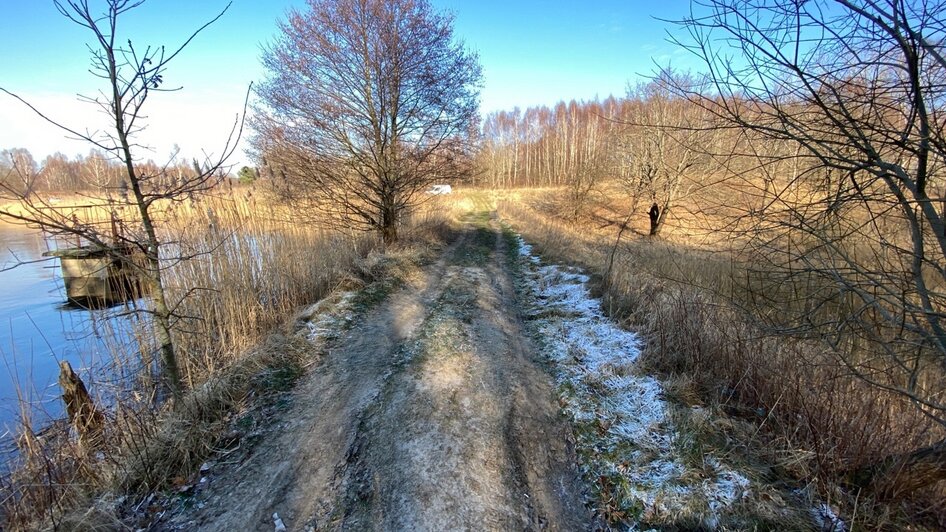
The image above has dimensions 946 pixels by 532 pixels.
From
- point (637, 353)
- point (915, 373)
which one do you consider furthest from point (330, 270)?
point (915, 373)

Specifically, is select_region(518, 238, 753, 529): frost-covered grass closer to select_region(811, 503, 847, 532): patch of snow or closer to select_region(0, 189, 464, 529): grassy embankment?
select_region(811, 503, 847, 532): patch of snow

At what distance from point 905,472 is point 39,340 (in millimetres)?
10722

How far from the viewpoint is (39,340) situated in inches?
252

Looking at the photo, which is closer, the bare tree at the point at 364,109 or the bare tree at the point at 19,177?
the bare tree at the point at 19,177

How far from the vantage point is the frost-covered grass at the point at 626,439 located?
2.43 metres

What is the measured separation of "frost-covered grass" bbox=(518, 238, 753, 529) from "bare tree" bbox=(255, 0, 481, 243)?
634 centimetres

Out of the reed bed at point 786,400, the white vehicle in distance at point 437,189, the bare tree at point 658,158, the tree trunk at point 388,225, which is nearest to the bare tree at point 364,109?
the tree trunk at point 388,225

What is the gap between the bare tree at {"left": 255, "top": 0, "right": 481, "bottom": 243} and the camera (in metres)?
8.73

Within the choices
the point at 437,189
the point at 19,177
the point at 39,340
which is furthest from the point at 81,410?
the point at 437,189

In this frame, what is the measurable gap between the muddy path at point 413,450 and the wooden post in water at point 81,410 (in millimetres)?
1199

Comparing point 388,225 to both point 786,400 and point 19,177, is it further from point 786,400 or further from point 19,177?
point 786,400

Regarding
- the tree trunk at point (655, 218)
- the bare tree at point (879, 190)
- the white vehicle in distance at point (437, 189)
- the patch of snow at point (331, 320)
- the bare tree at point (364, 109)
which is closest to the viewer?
the bare tree at point (879, 190)

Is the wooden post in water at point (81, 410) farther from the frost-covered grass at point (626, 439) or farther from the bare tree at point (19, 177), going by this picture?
the frost-covered grass at point (626, 439)

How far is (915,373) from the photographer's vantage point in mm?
2020
